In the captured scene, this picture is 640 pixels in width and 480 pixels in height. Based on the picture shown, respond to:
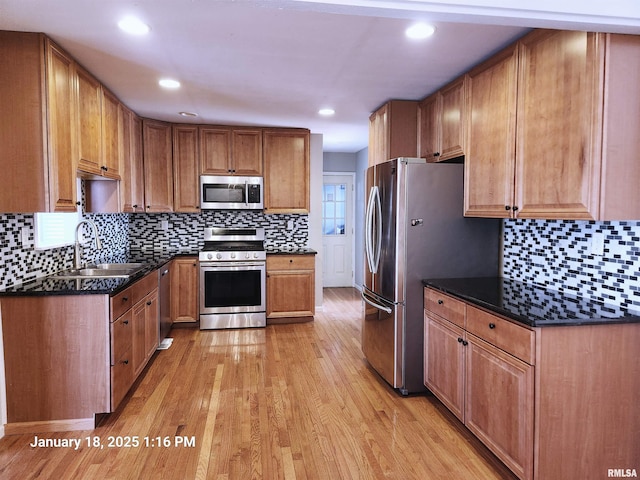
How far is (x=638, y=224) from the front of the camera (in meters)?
1.92

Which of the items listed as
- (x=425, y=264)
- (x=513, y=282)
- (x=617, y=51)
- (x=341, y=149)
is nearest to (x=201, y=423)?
(x=425, y=264)

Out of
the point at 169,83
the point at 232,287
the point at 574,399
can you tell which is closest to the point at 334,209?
the point at 232,287

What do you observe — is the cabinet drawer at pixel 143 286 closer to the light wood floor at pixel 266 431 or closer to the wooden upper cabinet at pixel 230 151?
the light wood floor at pixel 266 431

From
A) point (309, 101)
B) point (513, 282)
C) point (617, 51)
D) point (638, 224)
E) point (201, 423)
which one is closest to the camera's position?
point (617, 51)

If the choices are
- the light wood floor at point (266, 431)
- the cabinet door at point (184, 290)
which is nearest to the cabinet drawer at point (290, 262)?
the cabinet door at point (184, 290)

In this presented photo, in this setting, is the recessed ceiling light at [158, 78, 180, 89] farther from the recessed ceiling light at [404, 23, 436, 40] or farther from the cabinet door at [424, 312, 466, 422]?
the cabinet door at [424, 312, 466, 422]

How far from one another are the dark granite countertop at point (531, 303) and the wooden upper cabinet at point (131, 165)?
2.89m

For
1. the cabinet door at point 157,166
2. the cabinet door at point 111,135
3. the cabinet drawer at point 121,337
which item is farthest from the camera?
the cabinet door at point 157,166

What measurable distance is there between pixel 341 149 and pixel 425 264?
405 cm

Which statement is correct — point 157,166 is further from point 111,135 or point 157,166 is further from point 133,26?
point 133,26

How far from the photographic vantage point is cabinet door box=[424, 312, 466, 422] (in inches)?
93.4

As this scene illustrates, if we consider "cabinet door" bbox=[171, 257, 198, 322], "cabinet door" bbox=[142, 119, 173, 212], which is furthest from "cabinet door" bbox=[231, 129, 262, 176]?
"cabinet door" bbox=[171, 257, 198, 322]

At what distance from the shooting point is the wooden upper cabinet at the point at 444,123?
2.81m

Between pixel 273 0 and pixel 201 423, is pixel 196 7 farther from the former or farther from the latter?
pixel 201 423
